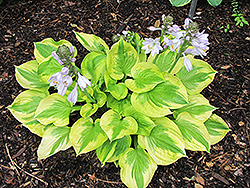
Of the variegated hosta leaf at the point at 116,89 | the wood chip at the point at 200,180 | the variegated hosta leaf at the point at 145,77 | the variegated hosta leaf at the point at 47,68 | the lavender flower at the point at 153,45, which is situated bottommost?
the wood chip at the point at 200,180

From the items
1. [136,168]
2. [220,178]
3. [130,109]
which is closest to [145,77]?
[130,109]

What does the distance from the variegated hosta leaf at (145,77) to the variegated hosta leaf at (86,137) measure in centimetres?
53

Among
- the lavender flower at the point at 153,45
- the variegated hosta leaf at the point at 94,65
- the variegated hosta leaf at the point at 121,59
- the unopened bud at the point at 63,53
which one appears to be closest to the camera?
the unopened bud at the point at 63,53

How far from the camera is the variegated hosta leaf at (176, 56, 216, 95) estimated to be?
2.11m

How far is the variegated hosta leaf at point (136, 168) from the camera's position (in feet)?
6.35

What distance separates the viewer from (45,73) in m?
2.03

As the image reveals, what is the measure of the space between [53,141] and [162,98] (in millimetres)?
1149

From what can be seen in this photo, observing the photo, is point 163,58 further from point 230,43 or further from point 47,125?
point 230,43

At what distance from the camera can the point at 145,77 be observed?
189cm

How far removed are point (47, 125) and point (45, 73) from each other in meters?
0.55

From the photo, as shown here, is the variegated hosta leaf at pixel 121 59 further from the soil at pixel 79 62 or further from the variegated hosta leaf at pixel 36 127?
the soil at pixel 79 62

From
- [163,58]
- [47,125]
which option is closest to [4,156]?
[47,125]

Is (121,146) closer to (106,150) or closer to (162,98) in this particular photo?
(106,150)

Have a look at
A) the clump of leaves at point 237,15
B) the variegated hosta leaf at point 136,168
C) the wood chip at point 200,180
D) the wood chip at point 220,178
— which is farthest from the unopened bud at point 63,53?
the clump of leaves at point 237,15
